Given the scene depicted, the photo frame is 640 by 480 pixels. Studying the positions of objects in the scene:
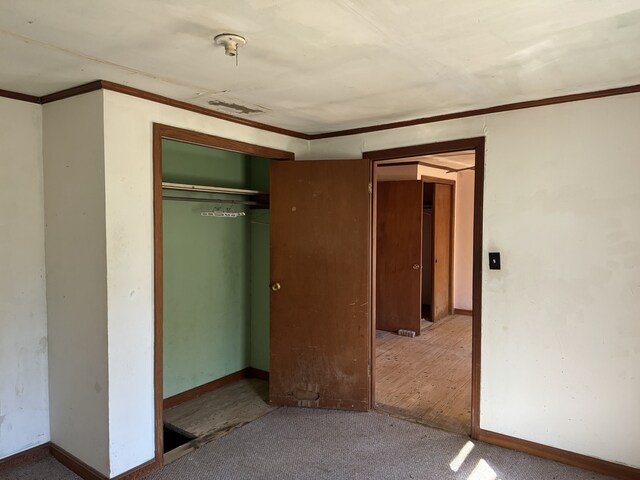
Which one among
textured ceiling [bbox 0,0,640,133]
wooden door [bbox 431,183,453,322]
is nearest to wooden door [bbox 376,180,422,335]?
wooden door [bbox 431,183,453,322]

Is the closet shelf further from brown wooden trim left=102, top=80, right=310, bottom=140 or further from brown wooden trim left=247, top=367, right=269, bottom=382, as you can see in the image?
brown wooden trim left=247, top=367, right=269, bottom=382

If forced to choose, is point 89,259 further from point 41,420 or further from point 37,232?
point 41,420

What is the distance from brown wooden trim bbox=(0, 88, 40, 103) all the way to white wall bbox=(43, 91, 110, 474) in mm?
77

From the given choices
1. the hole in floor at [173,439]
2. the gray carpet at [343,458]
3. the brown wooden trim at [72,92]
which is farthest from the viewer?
the hole in floor at [173,439]

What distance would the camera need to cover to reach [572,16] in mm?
1550

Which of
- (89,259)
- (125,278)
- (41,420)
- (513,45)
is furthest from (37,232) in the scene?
(513,45)

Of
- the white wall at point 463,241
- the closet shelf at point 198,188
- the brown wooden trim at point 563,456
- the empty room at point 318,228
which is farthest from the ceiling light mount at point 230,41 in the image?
the white wall at point 463,241

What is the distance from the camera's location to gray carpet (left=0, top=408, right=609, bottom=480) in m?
2.53

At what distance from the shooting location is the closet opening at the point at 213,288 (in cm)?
333

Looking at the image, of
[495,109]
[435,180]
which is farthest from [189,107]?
[435,180]

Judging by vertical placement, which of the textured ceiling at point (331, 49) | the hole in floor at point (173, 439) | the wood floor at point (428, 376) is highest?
the textured ceiling at point (331, 49)

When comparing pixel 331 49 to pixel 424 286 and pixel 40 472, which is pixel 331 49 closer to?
pixel 40 472

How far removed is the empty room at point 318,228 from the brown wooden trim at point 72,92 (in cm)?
1

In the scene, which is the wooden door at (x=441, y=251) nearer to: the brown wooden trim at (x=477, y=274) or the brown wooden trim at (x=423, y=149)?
the brown wooden trim at (x=423, y=149)
